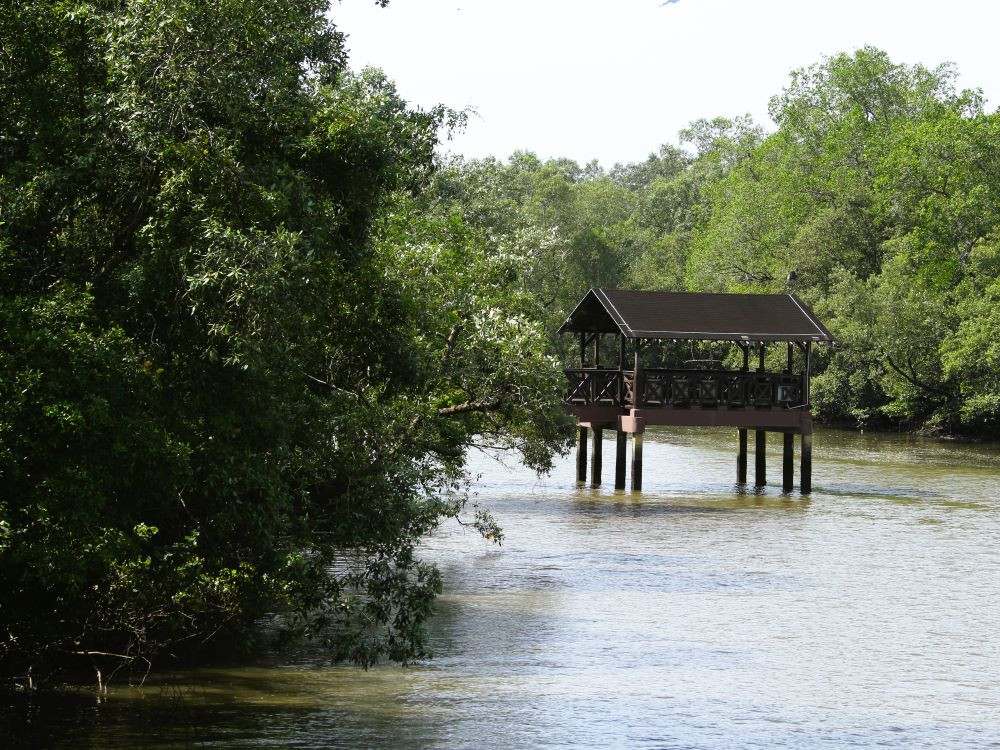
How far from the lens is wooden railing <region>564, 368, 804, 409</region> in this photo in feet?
108

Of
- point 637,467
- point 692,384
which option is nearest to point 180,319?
point 637,467

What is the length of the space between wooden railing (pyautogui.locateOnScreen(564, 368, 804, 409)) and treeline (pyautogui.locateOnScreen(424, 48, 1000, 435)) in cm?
655

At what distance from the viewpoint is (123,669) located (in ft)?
46.5

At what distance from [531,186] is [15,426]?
74.3 meters

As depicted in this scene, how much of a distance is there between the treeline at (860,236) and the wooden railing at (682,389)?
6.55m

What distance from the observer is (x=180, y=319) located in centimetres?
1267

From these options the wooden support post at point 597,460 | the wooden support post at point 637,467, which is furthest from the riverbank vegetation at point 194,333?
the wooden support post at point 597,460

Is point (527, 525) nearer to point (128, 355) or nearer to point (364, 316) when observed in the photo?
point (364, 316)

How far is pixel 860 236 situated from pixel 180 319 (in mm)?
51919

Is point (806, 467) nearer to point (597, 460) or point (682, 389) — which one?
point (682, 389)

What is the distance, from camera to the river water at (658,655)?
13039mm

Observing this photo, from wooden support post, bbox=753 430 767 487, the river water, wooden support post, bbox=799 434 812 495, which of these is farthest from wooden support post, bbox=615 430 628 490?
wooden support post, bbox=799 434 812 495

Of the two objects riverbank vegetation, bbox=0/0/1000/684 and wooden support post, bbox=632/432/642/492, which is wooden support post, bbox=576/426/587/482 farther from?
riverbank vegetation, bbox=0/0/1000/684

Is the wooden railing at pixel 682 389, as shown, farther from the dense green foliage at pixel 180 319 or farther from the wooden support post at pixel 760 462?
the dense green foliage at pixel 180 319
